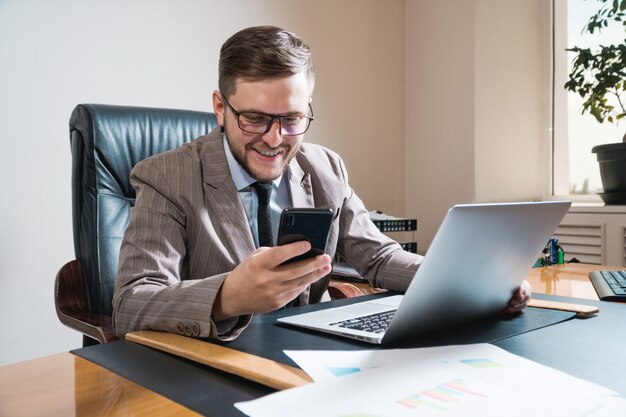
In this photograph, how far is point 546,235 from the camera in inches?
38.3

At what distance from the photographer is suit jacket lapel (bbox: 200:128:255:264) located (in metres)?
1.20

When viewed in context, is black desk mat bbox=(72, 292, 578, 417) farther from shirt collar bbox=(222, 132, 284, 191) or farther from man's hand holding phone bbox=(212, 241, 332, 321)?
shirt collar bbox=(222, 132, 284, 191)

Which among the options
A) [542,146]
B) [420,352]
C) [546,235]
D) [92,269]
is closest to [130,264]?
[92,269]

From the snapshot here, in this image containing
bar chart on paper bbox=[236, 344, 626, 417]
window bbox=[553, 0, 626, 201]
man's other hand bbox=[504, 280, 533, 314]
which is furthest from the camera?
window bbox=[553, 0, 626, 201]

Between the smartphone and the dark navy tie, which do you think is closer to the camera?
the smartphone

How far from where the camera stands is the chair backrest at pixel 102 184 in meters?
1.34

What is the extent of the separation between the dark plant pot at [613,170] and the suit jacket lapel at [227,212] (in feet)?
5.71

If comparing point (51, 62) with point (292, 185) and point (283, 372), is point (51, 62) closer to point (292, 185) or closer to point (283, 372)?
point (292, 185)

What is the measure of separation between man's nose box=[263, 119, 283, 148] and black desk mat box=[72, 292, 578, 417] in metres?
0.38

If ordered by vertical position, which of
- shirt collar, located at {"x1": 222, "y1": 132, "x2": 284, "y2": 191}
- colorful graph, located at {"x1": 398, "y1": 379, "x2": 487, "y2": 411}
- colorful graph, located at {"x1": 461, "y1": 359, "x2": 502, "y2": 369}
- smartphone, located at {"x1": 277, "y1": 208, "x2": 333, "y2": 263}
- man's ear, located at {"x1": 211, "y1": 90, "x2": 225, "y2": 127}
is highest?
man's ear, located at {"x1": 211, "y1": 90, "x2": 225, "y2": 127}

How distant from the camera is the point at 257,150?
1.22 metres

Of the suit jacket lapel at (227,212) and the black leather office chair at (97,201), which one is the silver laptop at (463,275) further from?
the black leather office chair at (97,201)

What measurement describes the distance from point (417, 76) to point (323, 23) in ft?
2.10

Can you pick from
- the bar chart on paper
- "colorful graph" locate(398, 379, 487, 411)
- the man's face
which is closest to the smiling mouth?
the man's face
